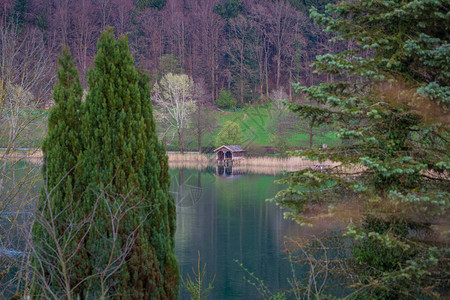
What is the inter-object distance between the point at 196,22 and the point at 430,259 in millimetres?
50364

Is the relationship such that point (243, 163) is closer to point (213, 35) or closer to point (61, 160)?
point (213, 35)

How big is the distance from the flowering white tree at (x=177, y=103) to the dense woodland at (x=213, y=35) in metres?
8.45

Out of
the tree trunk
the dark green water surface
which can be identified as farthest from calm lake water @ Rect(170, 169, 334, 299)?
the tree trunk

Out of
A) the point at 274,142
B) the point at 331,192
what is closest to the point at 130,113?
the point at 331,192

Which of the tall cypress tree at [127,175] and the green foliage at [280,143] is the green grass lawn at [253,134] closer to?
the green foliage at [280,143]

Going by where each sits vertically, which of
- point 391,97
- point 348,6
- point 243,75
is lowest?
point 391,97

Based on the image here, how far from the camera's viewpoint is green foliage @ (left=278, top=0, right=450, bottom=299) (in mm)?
5766

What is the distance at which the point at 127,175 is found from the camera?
19.1 feet

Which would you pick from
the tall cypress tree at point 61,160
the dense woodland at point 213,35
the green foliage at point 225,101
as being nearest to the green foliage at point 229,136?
the green foliage at point 225,101

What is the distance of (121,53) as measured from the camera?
612cm

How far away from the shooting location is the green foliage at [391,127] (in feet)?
18.9

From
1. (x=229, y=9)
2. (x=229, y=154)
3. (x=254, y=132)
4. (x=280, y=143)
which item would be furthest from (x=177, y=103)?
(x=229, y=9)

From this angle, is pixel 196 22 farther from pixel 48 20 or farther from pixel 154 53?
pixel 48 20

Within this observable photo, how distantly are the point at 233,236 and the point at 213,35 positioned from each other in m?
38.9
